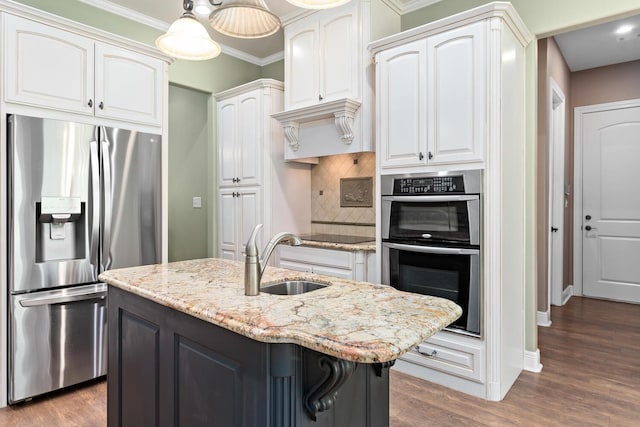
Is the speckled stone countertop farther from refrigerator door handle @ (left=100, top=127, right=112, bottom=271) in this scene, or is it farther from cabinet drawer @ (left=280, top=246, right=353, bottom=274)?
cabinet drawer @ (left=280, top=246, right=353, bottom=274)

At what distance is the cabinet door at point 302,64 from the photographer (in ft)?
11.0

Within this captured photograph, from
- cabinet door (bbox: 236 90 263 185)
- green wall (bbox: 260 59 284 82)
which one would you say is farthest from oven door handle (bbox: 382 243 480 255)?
green wall (bbox: 260 59 284 82)

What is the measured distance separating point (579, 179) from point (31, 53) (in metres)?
5.64

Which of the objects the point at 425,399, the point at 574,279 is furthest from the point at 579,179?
the point at 425,399

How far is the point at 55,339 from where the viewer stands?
8.34 ft

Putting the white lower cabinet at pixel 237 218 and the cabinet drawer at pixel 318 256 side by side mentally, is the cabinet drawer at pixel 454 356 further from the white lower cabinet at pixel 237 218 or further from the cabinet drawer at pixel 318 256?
the white lower cabinet at pixel 237 218

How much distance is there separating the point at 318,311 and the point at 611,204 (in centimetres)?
497

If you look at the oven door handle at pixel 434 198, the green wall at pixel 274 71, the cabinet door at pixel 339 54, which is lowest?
the oven door handle at pixel 434 198

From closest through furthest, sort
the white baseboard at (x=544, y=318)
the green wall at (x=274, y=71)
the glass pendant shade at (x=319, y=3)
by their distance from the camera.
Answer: the glass pendant shade at (x=319, y=3) < the white baseboard at (x=544, y=318) < the green wall at (x=274, y=71)

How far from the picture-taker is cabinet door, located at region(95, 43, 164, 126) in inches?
109

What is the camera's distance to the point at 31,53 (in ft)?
8.05

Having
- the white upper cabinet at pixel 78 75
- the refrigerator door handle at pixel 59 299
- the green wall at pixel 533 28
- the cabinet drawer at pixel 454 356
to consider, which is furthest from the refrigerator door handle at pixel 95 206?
the green wall at pixel 533 28

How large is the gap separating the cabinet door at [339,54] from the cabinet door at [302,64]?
0.08m

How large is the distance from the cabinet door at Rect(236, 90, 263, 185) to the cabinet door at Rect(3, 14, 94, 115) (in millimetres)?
1461
